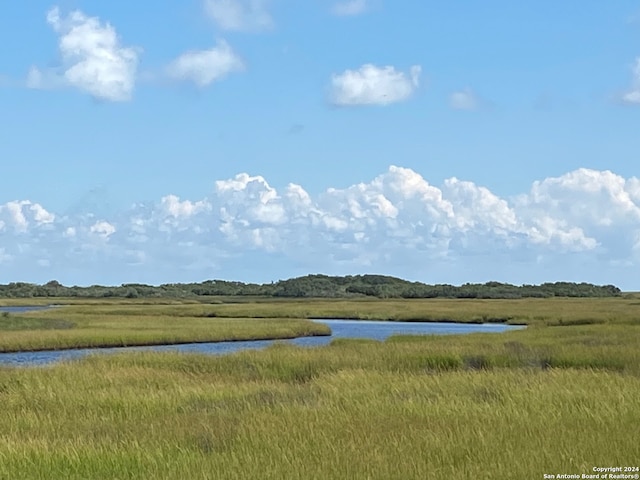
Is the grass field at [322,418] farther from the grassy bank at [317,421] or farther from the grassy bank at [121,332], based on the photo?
the grassy bank at [121,332]

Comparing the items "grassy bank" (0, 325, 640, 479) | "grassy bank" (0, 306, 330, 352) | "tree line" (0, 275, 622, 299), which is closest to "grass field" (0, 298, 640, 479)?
"grassy bank" (0, 325, 640, 479)

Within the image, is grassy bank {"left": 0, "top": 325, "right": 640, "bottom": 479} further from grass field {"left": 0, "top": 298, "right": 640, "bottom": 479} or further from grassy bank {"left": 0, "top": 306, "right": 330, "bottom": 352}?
grassy bank {"left": 0, "top": 306, "right": 330, "bottom": 352}

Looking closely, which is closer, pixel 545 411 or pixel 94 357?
pixel 545 411

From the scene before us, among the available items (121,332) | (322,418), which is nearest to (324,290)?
(121,332)

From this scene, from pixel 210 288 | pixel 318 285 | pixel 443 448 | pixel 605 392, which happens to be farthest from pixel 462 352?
pixel 210 288

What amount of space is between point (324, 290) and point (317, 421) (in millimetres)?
145782

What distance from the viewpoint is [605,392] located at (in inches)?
640

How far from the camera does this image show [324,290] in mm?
159250

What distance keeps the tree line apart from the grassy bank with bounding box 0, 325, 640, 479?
116m

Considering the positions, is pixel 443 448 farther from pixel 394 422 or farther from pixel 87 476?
pixel 87 476

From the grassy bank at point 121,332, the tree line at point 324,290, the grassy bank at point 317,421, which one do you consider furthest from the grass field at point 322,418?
the tree line at point 324,290

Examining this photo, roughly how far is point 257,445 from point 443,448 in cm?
261

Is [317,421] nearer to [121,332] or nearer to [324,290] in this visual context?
[121,332]

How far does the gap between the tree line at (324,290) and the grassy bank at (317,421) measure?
4574 inches
